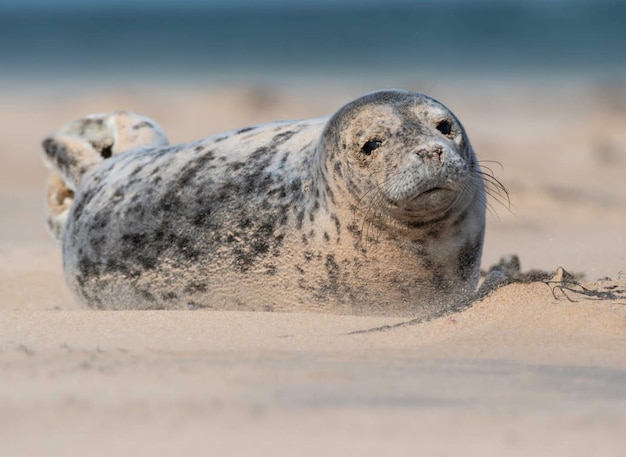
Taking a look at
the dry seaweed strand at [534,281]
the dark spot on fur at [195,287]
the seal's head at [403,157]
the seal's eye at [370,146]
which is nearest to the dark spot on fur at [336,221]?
the seal's head at [403,157]

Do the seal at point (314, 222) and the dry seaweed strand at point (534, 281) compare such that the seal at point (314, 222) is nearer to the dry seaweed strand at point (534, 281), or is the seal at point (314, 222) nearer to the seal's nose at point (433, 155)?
the seal's nose at point (433, 155)

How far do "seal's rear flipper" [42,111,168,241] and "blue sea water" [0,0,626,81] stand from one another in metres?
21.5

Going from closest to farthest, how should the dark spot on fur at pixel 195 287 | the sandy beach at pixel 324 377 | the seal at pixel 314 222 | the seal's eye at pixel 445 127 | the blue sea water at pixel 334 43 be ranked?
the sandy beach at pixel 324 377
the seal at pixel 314 222
the seal's eye at pixel 445 127
the dark spot on fur at pixel 195 287
the blue sea water at pixel 334 43

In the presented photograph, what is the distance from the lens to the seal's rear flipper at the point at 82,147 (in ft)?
24.0

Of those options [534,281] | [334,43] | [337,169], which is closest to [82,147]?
[337,169]

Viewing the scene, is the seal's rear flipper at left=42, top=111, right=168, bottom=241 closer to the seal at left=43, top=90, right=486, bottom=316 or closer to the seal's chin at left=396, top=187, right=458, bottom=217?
the seal at left=43, top=90, right=486, bottom=316

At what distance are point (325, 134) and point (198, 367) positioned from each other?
6.46ft

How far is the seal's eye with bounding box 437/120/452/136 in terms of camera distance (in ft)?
17.1

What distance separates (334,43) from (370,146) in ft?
122

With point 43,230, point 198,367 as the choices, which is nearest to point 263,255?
point 198,367

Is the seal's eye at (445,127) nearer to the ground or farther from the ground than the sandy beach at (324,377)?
farther from the ground

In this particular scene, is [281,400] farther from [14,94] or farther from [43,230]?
[14,94]

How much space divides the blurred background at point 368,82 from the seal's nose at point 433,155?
1.14 meters

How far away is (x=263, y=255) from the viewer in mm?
5332
